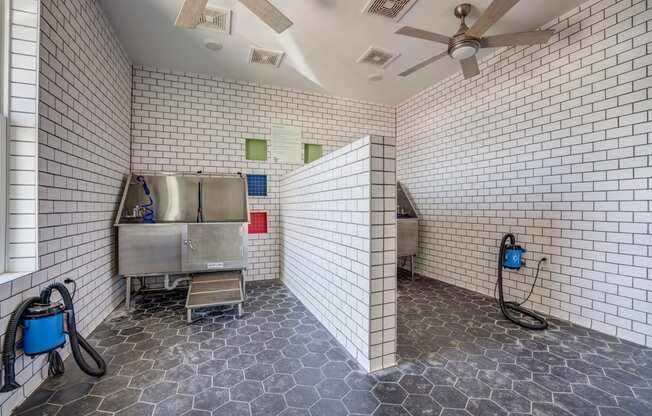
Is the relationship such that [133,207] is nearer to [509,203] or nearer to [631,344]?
[509,203]

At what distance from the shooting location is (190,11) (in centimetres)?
229

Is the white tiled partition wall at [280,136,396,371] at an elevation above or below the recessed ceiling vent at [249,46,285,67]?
below

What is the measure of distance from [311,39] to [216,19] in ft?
3.57

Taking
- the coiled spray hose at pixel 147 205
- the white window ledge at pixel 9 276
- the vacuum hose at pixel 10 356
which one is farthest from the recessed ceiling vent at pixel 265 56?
the vacuum hose at pixel 10 356

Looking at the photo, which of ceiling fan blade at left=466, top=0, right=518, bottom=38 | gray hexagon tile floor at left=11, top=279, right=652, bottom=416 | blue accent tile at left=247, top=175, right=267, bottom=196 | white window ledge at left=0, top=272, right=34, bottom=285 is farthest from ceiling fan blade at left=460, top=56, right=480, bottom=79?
white window ledge at left=0, top=272, right=34, bottom=285

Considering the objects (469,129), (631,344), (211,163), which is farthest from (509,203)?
(211,163)

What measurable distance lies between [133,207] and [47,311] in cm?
216

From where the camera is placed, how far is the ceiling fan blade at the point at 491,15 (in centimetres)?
217

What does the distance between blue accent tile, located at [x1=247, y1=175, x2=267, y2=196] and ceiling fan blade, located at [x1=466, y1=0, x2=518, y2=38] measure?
3.40 metres

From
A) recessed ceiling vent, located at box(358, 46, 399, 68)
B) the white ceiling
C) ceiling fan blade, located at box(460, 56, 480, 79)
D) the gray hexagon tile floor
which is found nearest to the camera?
the gray hexagon tile floor

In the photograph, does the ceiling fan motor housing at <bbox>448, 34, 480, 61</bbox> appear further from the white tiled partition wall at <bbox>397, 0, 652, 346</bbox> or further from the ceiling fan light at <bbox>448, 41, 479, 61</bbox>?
the white tiled partition wall at <bbox>397, 0, 652, 346</bbox>

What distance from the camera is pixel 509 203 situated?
11.6 ft

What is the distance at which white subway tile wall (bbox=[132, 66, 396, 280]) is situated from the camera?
4141 millimetres

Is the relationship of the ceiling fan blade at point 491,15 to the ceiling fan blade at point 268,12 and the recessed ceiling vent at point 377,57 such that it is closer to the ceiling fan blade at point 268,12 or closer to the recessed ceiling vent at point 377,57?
the recessed ceiling vent at point 377,57
